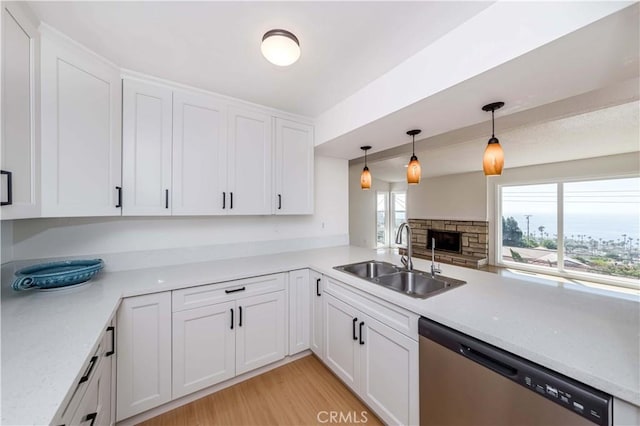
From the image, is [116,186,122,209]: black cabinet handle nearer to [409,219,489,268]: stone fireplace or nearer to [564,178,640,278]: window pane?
[409,219,489,268]: stone fireplace

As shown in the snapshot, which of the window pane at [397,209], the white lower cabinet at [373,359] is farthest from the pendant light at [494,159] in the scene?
the window pane at [397,209]

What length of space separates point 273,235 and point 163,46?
5.76 ft

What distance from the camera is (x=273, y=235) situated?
8.47 ft

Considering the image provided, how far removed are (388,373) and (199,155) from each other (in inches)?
79.8

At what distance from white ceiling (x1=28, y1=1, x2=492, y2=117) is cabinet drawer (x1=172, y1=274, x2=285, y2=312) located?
→ 1507 mm

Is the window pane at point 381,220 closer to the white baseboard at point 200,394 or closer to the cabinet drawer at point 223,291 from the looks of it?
the white baseboard at point 200,394

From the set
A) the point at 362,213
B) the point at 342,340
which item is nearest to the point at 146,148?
the point at 342,340

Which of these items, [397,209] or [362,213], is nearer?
[362,213]

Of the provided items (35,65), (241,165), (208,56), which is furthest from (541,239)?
(35,65)

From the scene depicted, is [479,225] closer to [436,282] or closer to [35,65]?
[436,282]

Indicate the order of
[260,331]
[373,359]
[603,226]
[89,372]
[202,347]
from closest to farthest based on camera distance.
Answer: [89,372]
[373,359]
[202,347]
[260,331]
[603,226]

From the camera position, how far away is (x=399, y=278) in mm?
1909

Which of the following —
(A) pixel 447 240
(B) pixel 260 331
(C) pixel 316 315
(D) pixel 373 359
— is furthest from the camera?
(A) pixel 447 240

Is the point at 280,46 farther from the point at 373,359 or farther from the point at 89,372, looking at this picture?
the point at 373,359
